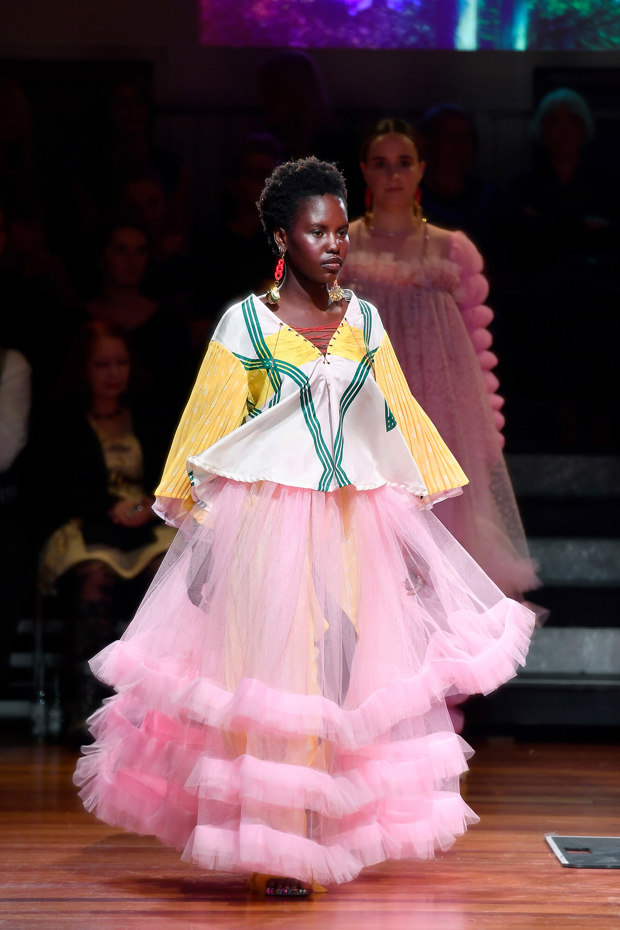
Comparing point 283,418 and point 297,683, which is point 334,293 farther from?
point 297,683

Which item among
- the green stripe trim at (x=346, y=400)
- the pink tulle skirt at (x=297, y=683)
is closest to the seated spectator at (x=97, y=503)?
the pink tulle skirt at (x=297, y=683)

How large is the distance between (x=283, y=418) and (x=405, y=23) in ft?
7.85

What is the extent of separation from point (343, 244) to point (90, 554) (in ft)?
7.05

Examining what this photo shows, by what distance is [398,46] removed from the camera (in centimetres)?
476

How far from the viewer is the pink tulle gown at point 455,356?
14.2ft

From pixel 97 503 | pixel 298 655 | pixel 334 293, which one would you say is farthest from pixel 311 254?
pixel 97 503

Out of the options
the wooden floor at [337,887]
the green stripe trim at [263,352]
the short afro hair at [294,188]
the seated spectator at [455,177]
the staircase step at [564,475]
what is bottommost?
the wooden floor at [337,887]

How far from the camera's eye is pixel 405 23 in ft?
15.6

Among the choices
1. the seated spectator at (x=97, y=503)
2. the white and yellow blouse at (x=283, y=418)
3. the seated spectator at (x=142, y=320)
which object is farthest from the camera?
the seated spectator at (x=142, y=320)

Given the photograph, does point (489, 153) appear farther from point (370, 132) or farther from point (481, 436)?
point (481, 436)

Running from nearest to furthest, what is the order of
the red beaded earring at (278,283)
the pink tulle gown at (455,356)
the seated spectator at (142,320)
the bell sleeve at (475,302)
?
1. the red beaded earring at (278,283)
2. the pink tulle gown at (455,356)
3. the bell sleeve at (475,302)
4. the seated spectator at (142,320)

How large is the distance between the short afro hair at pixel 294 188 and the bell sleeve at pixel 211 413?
0.96 feet

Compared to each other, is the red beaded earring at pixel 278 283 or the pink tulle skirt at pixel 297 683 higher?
the red beaded earring at pixel 278 283

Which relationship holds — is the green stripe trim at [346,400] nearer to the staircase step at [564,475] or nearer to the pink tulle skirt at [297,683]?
the pink tulle skirt at [297,683]
